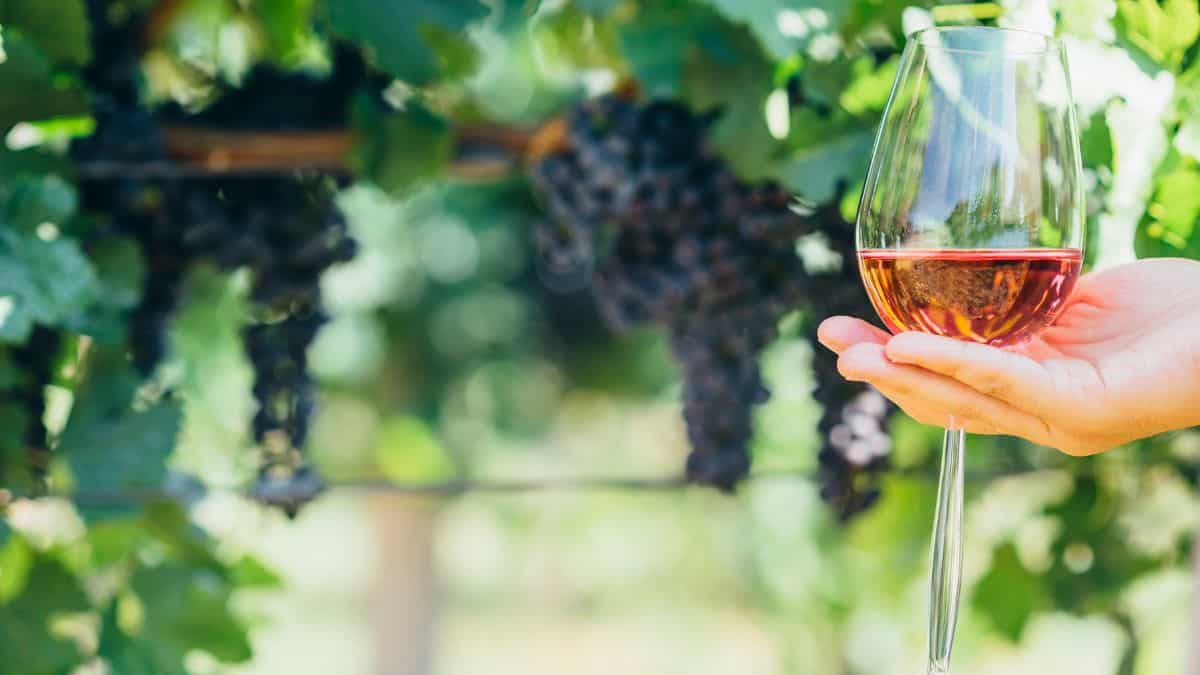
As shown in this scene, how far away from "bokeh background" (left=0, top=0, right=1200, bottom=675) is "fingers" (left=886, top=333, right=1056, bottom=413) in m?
0.31

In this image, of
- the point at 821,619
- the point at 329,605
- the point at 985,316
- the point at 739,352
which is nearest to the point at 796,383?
the point at 821,619

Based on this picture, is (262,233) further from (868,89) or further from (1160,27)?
(1160,27)

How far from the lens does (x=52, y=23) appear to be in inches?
37.9

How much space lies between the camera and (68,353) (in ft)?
3.60


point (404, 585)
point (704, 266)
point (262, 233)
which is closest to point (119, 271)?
point (262, 233)

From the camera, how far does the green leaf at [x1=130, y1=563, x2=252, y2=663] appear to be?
3.74 feet

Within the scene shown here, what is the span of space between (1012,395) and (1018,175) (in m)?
0.12

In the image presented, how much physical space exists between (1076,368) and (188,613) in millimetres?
828

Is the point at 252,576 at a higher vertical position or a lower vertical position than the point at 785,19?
lower

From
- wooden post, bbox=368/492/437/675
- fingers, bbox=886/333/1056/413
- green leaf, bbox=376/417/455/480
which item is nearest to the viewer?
fingers, bbox=886/333/1056/413

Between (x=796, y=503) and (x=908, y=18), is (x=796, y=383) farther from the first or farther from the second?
(x=908, y=18)

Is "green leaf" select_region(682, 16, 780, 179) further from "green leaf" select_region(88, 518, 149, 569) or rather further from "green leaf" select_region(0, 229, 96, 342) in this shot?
"green leaf" select_region(88, 518, 149, 569)

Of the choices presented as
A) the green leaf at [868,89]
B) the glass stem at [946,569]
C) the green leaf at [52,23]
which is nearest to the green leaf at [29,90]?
the green leaf at [52,23]

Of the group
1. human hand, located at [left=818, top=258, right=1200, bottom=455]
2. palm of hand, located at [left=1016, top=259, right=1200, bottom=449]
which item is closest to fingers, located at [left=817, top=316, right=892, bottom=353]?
human hand, located at [left=818, top=258, right=1200, bottom=455]
